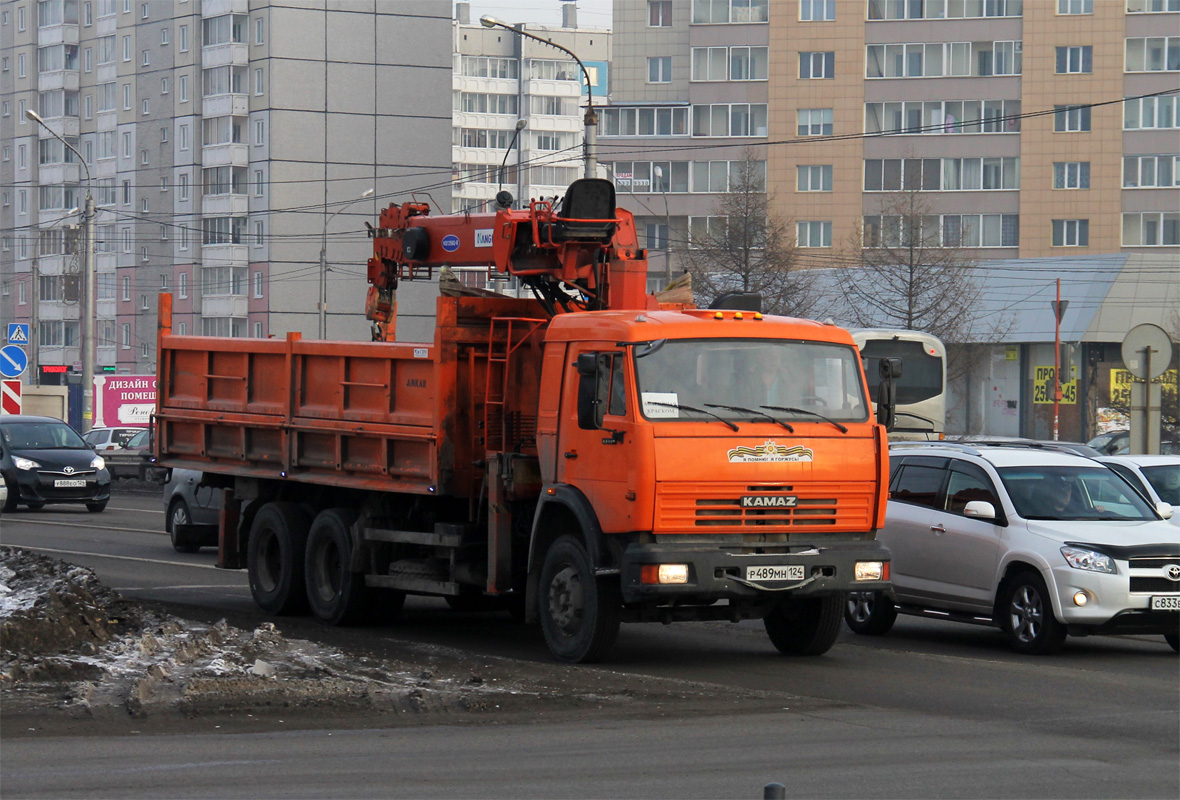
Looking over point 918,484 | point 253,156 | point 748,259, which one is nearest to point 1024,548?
point 918,484

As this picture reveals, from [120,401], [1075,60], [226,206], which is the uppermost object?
[1075,60]

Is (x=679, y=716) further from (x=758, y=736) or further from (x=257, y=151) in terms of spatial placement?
(x=257, y=151)

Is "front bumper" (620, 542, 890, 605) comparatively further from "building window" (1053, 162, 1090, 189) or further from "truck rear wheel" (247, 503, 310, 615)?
"building window" (1053, 162, 1090, 189)

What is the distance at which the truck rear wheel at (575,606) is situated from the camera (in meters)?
11.5

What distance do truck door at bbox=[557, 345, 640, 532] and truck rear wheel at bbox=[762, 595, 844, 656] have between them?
1851 mm

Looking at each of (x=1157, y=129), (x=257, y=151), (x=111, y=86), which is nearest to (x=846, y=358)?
(x=1157, y=129)

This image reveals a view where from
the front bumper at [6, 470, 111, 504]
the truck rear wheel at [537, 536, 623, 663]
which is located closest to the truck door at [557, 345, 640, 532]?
the truck rear wheel at [537, 536, 623, 663]

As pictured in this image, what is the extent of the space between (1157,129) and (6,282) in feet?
221

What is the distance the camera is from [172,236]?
8981 centimetres

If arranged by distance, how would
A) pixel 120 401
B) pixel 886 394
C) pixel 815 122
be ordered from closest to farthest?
pixel 886 394 → pixel 120 401 → pixel 815 122

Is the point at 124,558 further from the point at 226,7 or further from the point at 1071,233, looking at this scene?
the point at 226,7

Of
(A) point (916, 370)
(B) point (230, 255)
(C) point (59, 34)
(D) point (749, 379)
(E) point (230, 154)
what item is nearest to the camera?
(D) point (749, 379)

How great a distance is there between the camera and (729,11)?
8106cm

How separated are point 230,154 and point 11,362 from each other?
53441 mm
